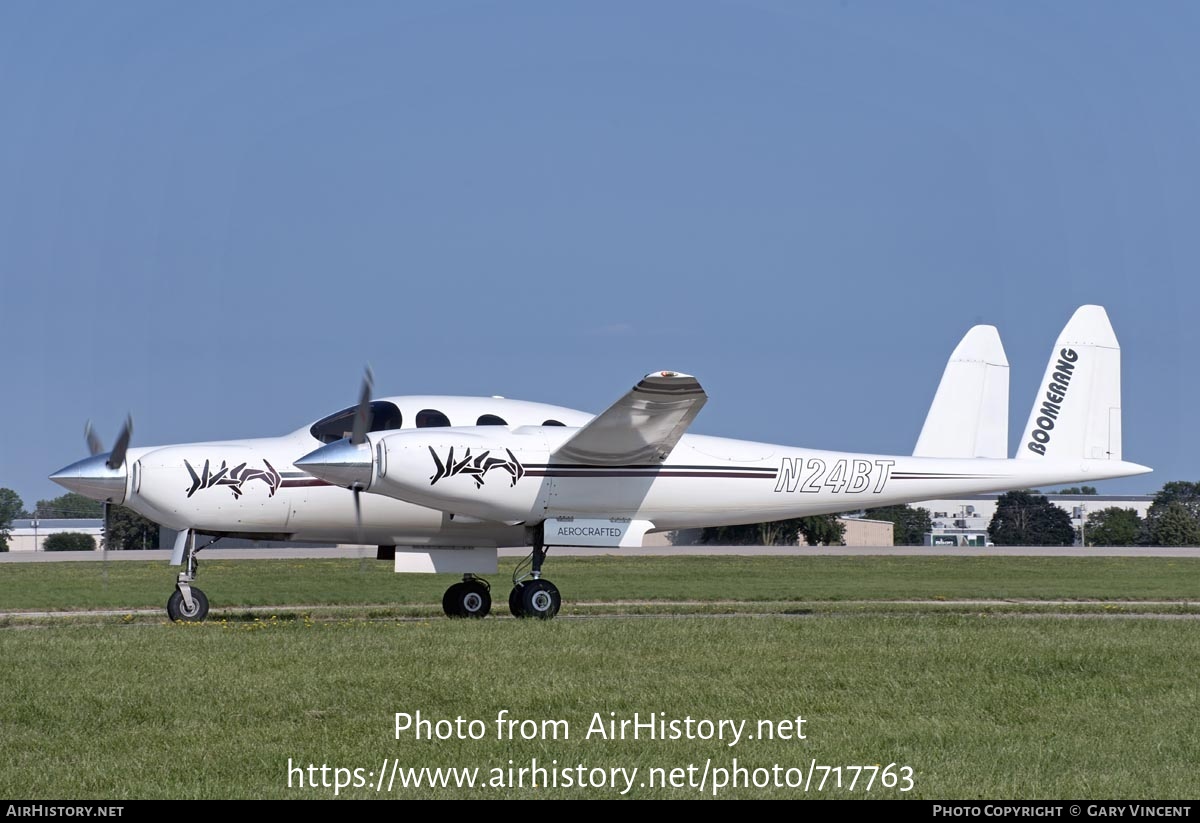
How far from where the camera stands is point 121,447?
707 inches

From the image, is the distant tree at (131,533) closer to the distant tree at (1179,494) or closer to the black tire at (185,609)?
the black tire at (185,609)

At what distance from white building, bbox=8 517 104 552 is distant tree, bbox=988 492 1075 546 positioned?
68573mm

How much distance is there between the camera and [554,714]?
34.7ft

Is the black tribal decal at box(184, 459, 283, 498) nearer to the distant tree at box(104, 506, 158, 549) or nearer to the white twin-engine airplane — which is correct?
the white twin-engine airplane

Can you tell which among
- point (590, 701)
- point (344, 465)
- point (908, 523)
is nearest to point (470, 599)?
point (344, 465)

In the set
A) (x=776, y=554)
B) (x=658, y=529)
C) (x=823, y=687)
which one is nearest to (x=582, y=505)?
(x=658, y=529)

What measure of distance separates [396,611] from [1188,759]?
16084mm

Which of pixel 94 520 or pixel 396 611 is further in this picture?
pixel 94 520

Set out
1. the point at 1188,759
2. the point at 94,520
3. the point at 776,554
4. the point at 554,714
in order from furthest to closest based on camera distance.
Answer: the point at 94,520 → the point at 776,554 → the point at 554,714 → the point at 1188,759

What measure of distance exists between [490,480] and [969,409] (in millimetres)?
8733

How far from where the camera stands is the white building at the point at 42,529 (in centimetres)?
9975

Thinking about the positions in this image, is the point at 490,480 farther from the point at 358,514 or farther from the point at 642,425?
A: the point at 642,425

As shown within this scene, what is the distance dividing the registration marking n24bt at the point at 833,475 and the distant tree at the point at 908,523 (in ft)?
328
